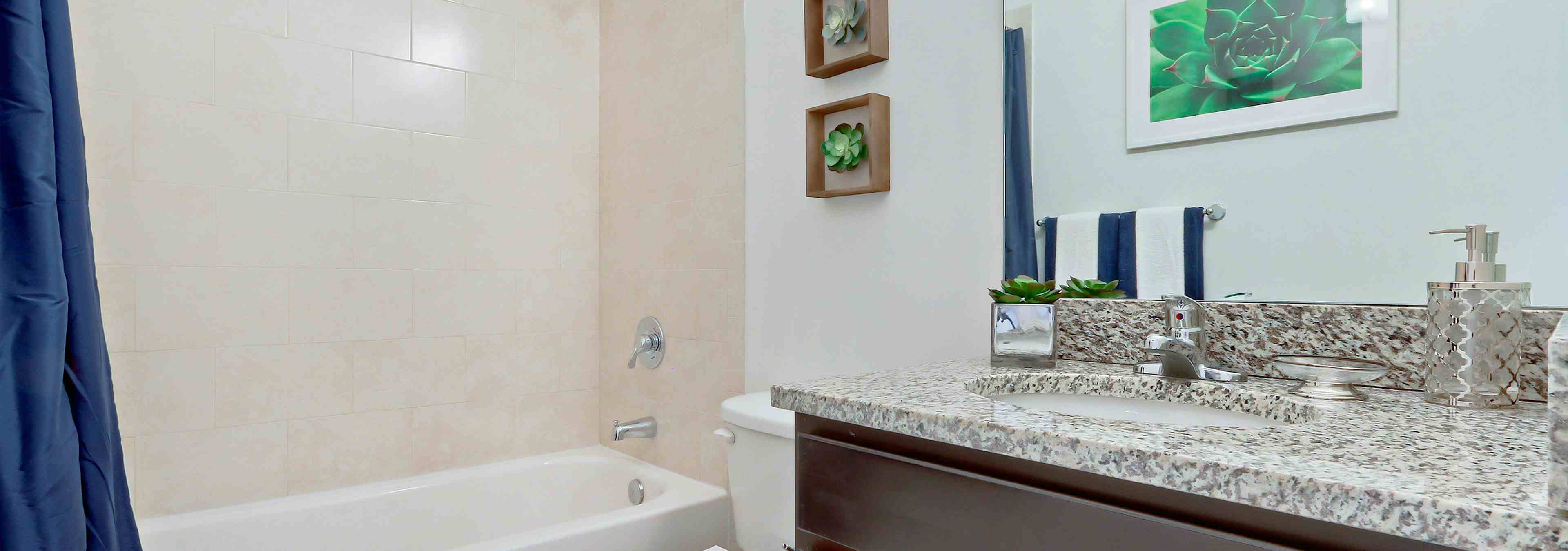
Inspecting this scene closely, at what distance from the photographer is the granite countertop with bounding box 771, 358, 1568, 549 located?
0.44m

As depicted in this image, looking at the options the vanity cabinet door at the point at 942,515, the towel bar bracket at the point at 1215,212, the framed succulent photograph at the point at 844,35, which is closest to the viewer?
the vanity cabinet door at the point at 942,515

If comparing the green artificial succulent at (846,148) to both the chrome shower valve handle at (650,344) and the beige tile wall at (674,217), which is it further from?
the chrome shower valve handle at (650,344)

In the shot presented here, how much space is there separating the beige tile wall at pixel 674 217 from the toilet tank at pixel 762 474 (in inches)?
14.6

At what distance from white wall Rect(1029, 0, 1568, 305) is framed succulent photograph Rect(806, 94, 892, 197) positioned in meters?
0.46

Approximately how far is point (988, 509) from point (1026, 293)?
51cm

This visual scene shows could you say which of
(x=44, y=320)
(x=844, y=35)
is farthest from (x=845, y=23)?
(x=44, y=320)

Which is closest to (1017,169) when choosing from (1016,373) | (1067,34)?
(1067,34)

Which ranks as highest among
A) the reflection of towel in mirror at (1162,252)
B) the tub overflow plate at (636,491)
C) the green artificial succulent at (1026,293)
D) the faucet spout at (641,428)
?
the reflection of towel in mirror at (1162,252)

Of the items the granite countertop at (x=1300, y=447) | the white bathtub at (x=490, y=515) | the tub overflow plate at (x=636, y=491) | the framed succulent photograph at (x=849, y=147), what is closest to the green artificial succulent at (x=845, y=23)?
the framed succulent photograph at (x=849, y=147)

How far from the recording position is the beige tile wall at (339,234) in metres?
1.69

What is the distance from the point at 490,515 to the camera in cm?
207

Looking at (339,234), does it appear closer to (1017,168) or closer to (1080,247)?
(1017,168)

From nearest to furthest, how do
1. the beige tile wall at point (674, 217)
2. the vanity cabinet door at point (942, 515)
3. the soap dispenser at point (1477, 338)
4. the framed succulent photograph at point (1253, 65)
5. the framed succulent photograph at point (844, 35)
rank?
the vanity cabinet door at point (942, 515)
the soap dispenser at point (1477, 338)
the framed succulent photograph at point (1253, 65)
the framed succulent photograph at point (844, 35)
the beige tile wall at point (674, 217)

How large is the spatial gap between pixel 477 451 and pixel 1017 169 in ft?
5.49
